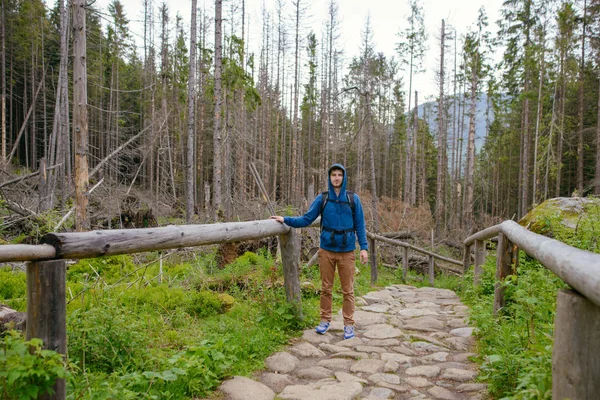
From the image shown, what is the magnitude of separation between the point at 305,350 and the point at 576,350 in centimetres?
285

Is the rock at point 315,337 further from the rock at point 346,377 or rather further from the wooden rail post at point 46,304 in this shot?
the wooden rail post at point 46,304

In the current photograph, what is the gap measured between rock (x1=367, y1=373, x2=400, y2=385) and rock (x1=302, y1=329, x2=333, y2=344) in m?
1.04

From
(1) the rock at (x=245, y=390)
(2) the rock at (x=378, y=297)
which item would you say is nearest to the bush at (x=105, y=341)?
(1) the rock at (x=245, y=390)

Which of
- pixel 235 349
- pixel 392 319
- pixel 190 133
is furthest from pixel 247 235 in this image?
pixel 190 133

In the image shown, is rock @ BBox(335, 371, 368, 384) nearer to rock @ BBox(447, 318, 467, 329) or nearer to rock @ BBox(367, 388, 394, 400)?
rock @ BBox(367, 388, 394, 400)

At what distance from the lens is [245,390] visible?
312 cm

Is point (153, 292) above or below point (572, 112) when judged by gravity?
below

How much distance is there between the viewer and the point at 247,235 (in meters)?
4.16

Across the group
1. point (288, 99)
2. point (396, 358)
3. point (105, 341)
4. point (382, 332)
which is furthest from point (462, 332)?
point (288, 99)

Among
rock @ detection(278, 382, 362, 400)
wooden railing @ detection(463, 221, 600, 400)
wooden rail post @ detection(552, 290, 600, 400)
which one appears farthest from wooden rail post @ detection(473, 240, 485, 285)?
wooden rail post @ detection(552, 290, 600, 400)

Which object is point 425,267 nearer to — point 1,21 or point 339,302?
point 339,302

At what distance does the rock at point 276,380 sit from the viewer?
332 centimetres

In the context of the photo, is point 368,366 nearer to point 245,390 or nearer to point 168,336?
point 245,390

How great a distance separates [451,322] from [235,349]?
3269 mm
